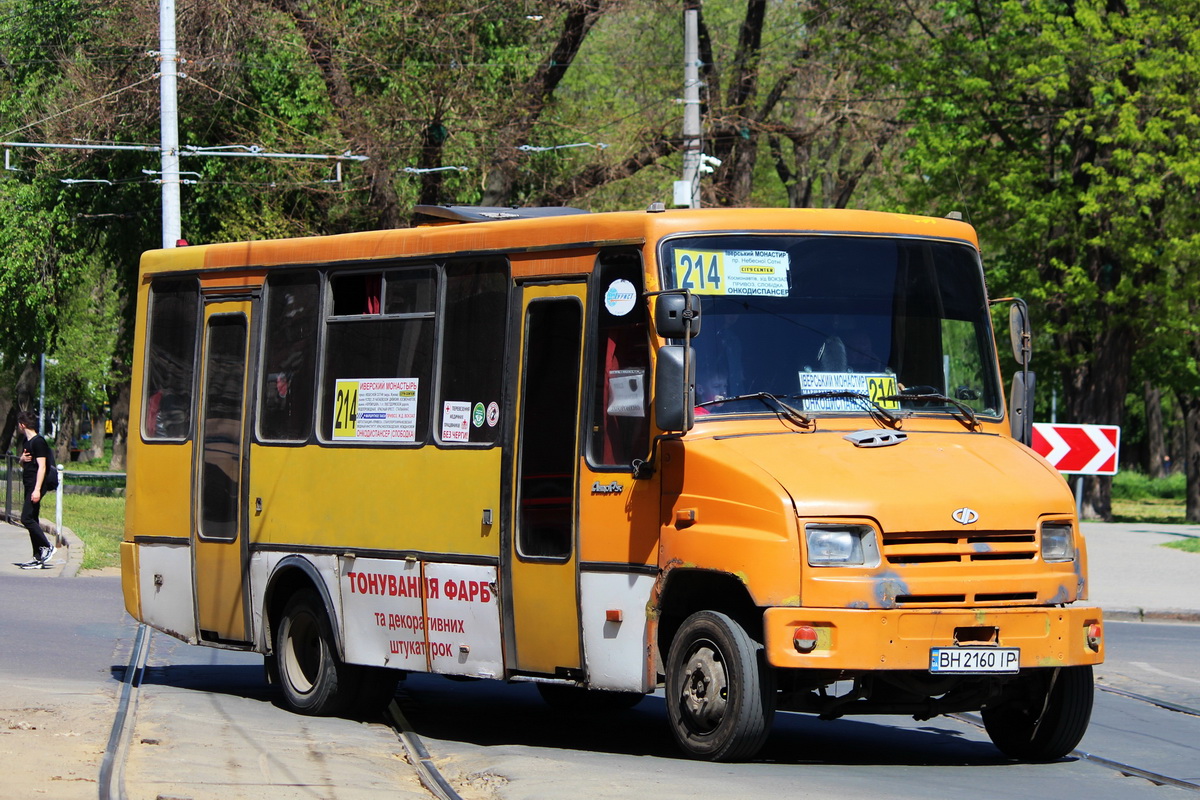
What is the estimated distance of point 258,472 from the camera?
11.3 meters

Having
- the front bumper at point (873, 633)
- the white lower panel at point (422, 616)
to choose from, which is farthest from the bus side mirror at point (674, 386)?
the white lower panel at point (422, 616)

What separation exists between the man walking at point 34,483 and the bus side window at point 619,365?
13.2m

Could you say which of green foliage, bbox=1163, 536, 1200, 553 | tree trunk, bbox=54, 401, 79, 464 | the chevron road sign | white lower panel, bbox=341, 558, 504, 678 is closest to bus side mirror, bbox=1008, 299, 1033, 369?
white lower panel, bbox=341, 558, 504, 678

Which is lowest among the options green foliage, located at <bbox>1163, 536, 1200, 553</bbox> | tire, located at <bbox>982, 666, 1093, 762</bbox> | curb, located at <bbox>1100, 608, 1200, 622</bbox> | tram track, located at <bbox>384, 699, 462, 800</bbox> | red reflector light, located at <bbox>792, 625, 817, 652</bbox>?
tram track, located at <bbox>384, 699, 462, 800</bbox>

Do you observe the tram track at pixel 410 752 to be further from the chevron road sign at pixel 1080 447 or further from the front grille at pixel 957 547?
the chevron road sign at pixel 1080 447

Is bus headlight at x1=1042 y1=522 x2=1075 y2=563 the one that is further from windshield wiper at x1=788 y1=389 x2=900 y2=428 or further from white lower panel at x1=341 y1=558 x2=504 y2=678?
white lower panel at x1=341 y1=558 x2=504 y2=678

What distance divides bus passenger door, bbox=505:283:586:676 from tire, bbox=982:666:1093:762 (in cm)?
222

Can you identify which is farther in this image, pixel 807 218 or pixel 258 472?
pixel 258 472

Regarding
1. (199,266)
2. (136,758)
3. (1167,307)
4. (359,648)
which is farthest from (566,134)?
(136,758)

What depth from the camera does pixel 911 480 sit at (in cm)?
819

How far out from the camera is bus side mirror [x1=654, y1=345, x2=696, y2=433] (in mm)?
8375

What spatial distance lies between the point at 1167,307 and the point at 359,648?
25147 mm

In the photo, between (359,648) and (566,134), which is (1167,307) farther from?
(359,648)

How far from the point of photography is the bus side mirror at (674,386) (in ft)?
27.5
